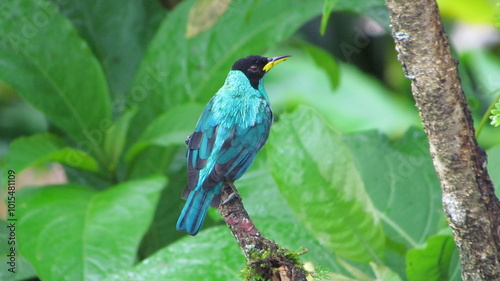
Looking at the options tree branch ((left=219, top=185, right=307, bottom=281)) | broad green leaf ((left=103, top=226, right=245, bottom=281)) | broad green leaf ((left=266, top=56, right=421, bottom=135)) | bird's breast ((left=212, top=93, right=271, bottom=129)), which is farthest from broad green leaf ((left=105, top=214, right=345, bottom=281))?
broad green leaf ((left=266, top=56, right=421, bottom=135))

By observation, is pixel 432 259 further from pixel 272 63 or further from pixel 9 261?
pixel 9 261

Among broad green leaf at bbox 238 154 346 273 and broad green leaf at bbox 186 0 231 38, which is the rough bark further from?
broad green leaf at bbox 186 0 231 38

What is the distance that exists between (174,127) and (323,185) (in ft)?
1.77

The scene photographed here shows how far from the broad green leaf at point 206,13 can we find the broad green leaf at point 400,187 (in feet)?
1.73

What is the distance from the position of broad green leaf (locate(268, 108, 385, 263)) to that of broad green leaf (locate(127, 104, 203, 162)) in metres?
0.32

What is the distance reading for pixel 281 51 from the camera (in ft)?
10.4

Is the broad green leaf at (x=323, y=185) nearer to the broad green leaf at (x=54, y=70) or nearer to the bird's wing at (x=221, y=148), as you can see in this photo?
the bird's wing at (x=221, y=148)

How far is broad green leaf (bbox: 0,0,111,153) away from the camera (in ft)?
6.57

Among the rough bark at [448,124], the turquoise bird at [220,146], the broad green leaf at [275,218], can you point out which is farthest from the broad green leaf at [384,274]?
the turquoise bird at [220,146]

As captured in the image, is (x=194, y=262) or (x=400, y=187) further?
(x=400, y=187)

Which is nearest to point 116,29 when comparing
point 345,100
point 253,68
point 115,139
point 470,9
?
point 115,139

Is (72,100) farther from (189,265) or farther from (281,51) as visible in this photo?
(281,51)

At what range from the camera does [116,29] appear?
2475mm

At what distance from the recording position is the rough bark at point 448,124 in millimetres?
1074
